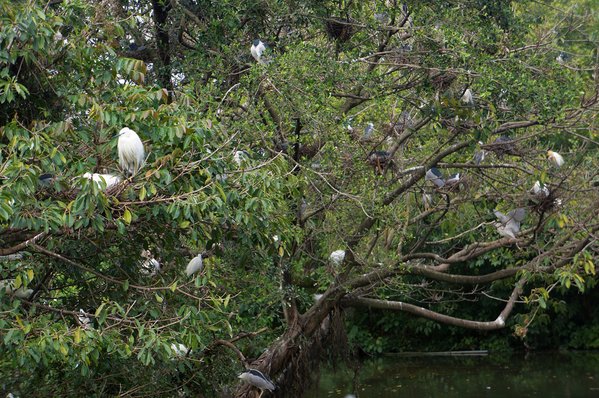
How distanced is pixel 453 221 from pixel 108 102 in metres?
3.79

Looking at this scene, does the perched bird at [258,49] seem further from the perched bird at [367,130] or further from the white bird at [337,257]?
the white bird at [337,257]

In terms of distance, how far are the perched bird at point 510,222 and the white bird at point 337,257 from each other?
109 centimetres

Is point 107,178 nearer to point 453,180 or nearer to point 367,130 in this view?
point 367,130

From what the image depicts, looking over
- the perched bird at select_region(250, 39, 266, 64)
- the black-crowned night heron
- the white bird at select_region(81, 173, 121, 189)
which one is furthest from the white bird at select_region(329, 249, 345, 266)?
the white bird at select_region(81, 173, 121, 189)

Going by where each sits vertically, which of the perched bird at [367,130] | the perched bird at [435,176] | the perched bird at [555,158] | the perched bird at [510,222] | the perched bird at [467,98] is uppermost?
the perched bird at [467,98]

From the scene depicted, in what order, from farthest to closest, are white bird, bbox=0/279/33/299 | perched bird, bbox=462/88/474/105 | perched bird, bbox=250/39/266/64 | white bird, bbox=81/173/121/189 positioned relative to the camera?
perched bird, bbox=462/88/474/105
perched bird, bbox=250/39/266/64
white bird, bbox=0/279/33/299
white bird, bbox=81/173/121/189

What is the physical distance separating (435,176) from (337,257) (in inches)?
35.0

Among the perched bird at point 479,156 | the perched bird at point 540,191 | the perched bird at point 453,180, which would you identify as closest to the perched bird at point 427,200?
the perched bird at point 453,180

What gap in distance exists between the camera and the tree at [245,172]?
3232mm

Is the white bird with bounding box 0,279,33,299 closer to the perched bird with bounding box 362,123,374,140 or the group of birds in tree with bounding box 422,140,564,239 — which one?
the perched bird with bounding box 362,123,374,140

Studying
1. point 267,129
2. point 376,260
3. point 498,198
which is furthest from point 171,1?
point 498,198

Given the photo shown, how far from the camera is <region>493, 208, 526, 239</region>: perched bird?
5.86m

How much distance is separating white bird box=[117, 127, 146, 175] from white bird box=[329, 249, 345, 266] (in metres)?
3.14

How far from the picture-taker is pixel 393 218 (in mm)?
5547
